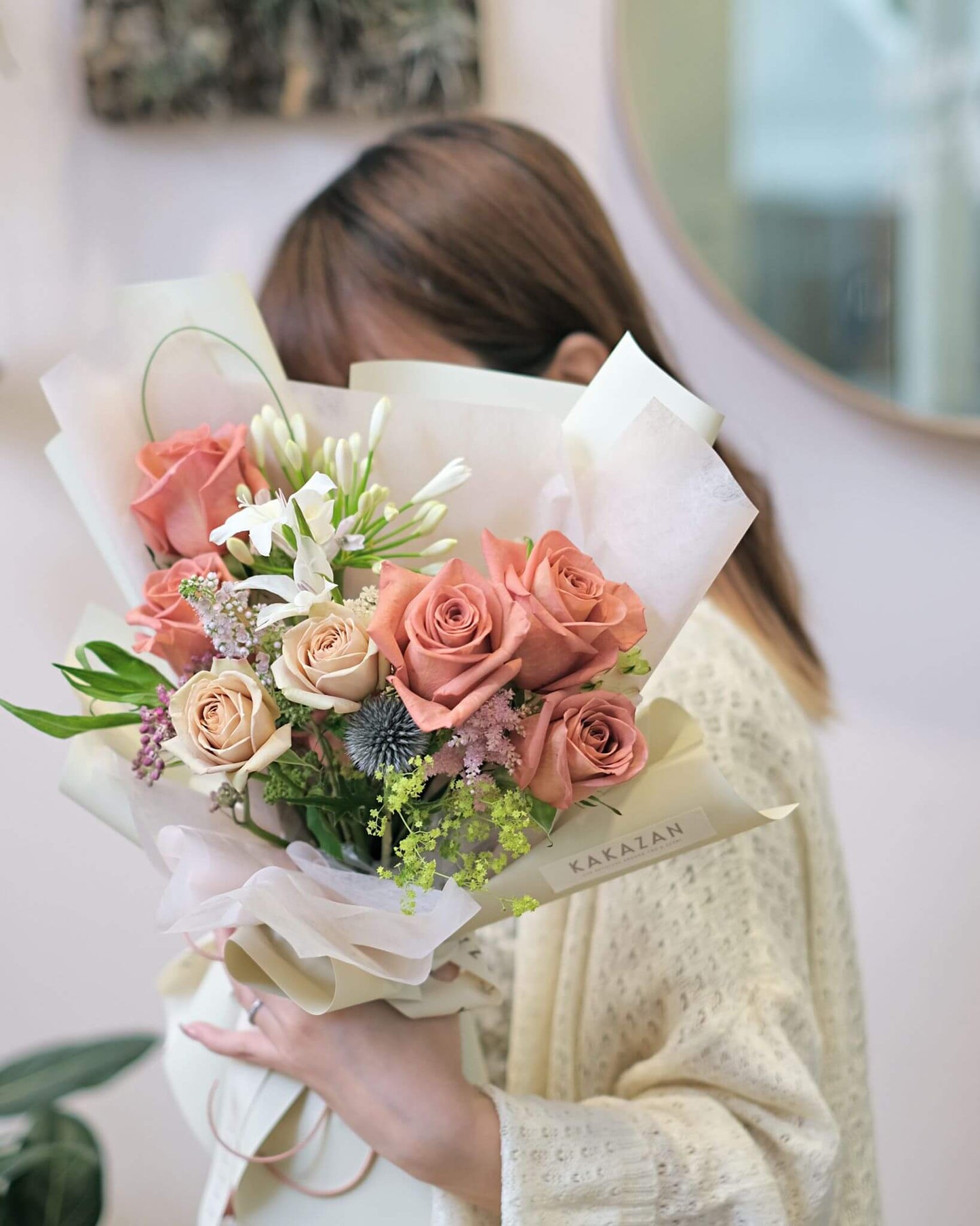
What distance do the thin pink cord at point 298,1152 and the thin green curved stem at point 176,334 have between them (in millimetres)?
460

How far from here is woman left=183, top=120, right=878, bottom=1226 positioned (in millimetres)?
661

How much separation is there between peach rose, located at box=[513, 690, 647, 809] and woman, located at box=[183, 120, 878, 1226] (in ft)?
0.84

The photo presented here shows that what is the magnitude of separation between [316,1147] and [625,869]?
306 millimetres

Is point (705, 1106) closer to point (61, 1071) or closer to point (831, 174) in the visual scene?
point (61, 1071)

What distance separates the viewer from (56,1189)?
0.72m

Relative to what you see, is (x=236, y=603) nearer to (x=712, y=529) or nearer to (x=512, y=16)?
(x=712, y=529)

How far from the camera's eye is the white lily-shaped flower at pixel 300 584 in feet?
1.64

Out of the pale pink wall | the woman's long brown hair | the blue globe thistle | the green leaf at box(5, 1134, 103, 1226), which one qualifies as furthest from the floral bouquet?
the pale pink wall

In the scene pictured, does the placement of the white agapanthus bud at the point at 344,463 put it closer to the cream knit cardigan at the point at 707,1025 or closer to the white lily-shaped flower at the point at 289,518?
the white lily-shaped flower at the point at 289,518

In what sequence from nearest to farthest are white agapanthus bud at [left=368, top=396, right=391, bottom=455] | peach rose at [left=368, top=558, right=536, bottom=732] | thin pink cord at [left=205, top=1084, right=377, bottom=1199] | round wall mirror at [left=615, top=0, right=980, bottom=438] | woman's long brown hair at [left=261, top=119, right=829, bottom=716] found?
peach rose at [left=368, top=558, right=536, bottom=732]
white agapanthus bud at [left=368, top=396, right=391, bottom=455]
thin pink cord at [left=205, top=1084, right=377, bottom=1199]
woman's long brown hair at [left=261, top=119, right=829, bottom=716]
round wall mirror at [left=615, top=0, right=980, bottom=438]

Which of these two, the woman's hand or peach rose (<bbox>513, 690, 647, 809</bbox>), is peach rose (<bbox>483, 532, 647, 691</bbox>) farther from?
the woman's hand

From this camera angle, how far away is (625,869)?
23.4 inches

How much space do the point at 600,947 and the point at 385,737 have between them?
0.37m

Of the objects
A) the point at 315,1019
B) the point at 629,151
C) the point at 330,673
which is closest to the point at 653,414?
the point at 330,673
